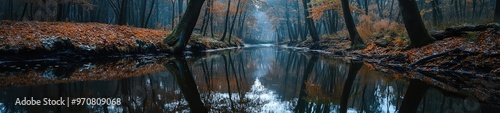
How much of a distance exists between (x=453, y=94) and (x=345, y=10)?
33.8 feet

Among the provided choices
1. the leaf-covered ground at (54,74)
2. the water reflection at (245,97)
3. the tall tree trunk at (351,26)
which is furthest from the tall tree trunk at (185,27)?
the water reflection at (245,97)

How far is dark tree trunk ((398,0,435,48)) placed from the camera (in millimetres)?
7989

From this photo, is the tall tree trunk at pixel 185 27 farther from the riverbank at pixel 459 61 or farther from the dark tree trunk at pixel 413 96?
the dark tree trunk at pixel 413 96

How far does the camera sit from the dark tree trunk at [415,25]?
7989mm

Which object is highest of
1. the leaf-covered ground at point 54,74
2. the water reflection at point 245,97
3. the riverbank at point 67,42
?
the riverbank at point 67,42

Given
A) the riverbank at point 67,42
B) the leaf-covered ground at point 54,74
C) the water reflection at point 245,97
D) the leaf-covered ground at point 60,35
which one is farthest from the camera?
the leaf-covered ground at point 60,35

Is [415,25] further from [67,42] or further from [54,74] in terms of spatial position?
[67,42]

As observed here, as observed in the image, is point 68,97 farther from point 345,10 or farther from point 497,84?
point 345,10

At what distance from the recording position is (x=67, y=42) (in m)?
8.83

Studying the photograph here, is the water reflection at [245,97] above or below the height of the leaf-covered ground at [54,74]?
below

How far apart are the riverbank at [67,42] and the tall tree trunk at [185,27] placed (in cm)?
46

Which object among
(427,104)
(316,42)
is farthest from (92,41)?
(316,42)

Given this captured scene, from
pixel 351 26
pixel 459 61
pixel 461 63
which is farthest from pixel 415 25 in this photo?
pixel 351 26

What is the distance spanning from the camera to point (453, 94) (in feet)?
11.7
